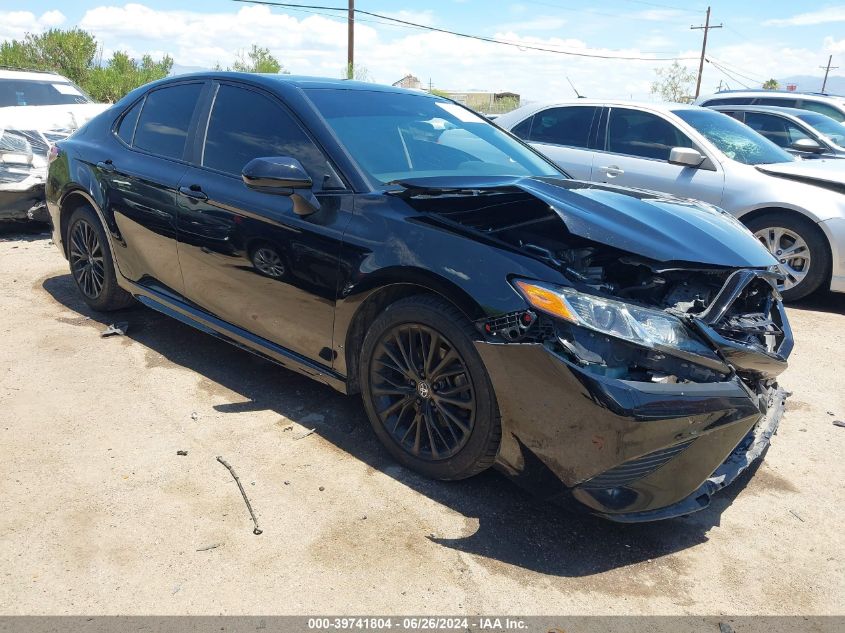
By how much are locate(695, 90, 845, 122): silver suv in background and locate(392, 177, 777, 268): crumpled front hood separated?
932 cm

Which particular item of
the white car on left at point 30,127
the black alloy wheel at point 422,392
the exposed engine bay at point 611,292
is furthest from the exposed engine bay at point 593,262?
the white car on left at point 30,127

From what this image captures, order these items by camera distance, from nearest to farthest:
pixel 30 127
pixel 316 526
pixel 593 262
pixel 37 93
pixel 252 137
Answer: pixel 593 262
pixel 316 526
pixel 252 137
pixel 30 127
pixel 37 93

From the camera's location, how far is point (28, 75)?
9672mm

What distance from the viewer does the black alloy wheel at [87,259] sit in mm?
4910

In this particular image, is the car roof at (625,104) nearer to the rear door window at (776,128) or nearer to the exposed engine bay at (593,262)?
the rear door window at (776,128)

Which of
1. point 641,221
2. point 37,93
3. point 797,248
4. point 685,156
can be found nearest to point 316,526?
point 641,221

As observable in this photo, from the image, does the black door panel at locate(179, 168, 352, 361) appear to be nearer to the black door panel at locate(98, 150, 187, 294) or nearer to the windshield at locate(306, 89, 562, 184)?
the black door panel at locate(98, 150, 187, 294)

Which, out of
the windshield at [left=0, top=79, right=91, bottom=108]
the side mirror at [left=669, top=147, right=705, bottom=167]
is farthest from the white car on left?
the side mirror at [left=669, top=147, right=705, bottom=167]

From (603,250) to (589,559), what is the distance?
1173mm

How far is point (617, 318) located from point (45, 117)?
28.0 ft

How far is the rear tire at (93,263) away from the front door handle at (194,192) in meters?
1.13

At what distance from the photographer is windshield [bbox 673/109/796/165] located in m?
6.75

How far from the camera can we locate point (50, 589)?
7.88 ft

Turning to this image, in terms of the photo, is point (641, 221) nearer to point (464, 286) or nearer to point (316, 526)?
point (464, 286)
